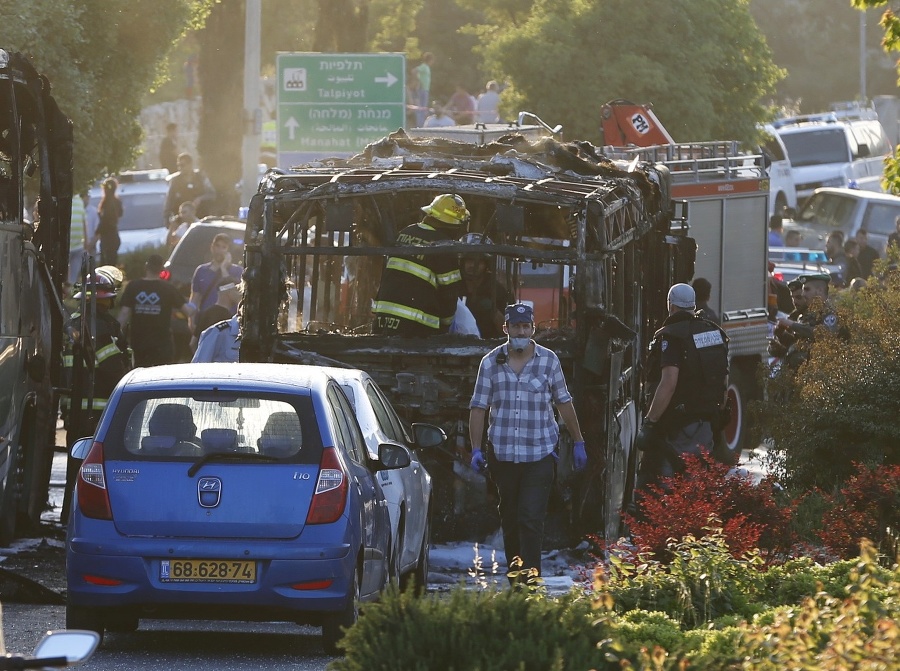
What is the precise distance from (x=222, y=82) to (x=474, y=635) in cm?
3107

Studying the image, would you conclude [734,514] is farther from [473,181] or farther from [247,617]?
[473,181]

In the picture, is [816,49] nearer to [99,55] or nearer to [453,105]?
[453,105]

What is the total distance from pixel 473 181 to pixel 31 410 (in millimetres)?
3288

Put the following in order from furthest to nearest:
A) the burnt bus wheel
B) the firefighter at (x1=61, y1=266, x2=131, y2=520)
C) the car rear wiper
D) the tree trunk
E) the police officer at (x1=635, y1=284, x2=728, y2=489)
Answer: the tree trunk, the burnt bus wheel, the firefighter at (x1=61, y1=266, x2=131, y2=520), the police officer at (x1=635, y1=284, x2=728, y2=489), the car rear wiper

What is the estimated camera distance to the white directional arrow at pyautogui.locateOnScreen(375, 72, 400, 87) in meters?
28.2

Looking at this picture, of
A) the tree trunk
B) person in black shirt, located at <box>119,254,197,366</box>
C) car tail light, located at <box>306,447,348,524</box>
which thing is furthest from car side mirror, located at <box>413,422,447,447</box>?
the tree trunk

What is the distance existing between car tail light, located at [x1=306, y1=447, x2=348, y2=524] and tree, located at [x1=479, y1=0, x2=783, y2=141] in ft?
82.3

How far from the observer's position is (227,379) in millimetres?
9445

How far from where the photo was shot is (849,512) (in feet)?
33.4

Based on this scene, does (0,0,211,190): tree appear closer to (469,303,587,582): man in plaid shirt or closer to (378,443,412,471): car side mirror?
(469,303,587,582): man in plaid shirt

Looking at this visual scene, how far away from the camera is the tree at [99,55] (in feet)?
67.6

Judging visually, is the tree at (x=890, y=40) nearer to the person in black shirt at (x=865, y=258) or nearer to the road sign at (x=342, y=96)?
the road sign at (x=342, y=96)

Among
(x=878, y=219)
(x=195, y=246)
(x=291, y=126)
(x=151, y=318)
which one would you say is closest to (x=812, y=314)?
(x=151, y=318)

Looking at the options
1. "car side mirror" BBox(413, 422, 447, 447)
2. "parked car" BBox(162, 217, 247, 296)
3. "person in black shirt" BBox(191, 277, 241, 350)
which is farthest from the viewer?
"parked car" BBox(162, 217, 247, 296)
